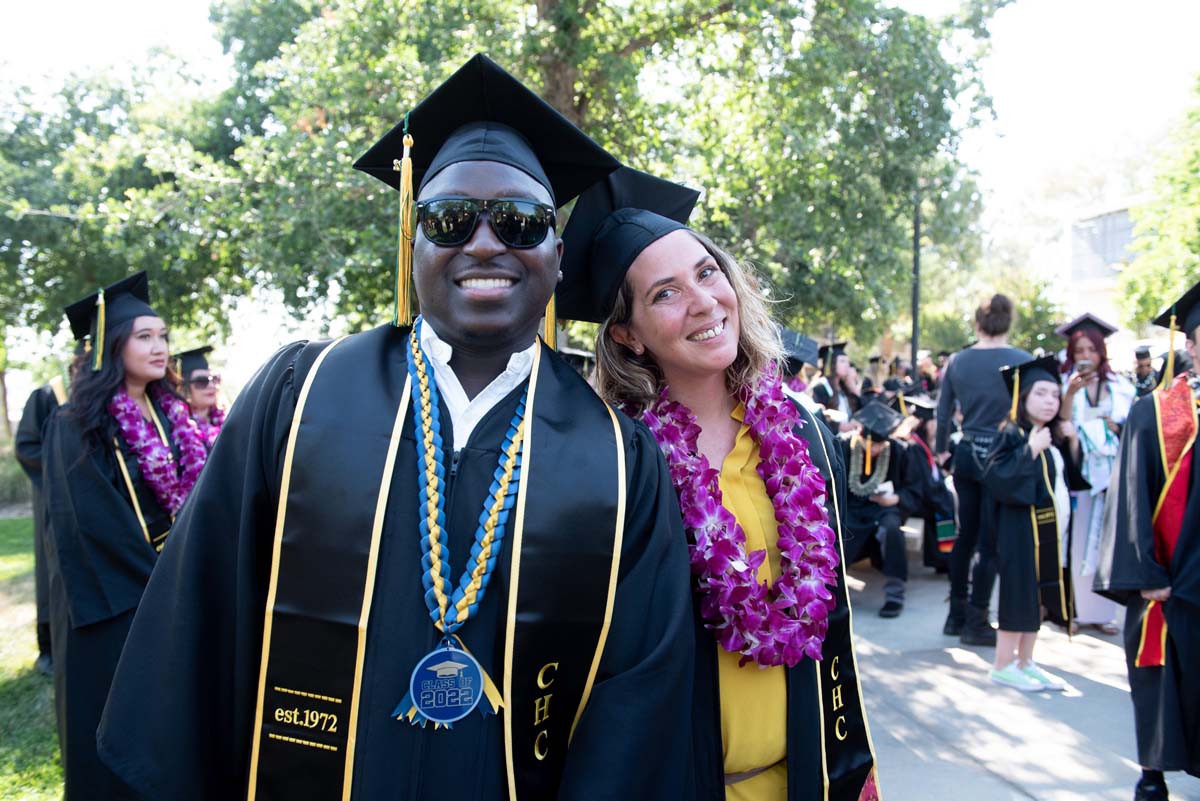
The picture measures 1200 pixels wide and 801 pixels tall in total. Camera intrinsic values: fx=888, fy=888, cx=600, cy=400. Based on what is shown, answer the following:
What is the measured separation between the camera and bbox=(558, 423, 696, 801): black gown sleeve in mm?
1644

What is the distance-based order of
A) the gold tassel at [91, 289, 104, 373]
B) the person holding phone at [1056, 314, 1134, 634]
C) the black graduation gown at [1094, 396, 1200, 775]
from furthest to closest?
the person holding phone at [1056, 314, 1134, 634], the gold tassel at [91, 289, 104, 373], the black graduation gown at [1094, 396, 1200, 775]

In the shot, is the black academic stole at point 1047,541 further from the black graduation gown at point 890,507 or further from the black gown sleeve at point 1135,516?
the black graduation gown at point 890,507

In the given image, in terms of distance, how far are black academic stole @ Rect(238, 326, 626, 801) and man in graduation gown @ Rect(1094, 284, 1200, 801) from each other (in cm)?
285

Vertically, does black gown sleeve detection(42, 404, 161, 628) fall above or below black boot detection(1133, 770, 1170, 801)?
above

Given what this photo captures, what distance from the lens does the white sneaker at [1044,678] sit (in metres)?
5.17

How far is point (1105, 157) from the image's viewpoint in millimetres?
81188

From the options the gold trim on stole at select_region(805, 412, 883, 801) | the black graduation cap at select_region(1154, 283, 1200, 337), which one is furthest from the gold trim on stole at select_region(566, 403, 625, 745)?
the black graduation cap at select_region(1154, 283, 1200, 337)

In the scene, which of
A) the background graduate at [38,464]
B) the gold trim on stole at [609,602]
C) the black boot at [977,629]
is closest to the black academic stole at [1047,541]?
the black boot at [977,629]

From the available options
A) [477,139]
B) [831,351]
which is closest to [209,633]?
[477,139]

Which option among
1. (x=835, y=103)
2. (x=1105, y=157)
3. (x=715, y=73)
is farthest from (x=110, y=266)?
(x=1105, y=157)

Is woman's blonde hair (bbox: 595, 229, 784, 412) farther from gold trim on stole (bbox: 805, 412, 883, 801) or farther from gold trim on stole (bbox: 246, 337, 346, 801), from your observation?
gold trim on stole (bbox: 246, 337, 346, 801)

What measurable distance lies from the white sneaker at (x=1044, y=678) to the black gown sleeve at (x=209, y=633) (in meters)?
4.87

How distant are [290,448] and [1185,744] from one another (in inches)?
144

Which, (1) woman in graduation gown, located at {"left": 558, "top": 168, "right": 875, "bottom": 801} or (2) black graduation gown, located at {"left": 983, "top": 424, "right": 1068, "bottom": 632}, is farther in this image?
(2) black graduation gown, located at {"left": 983, "top": 424, "right": 1068, "bottom": 632}
